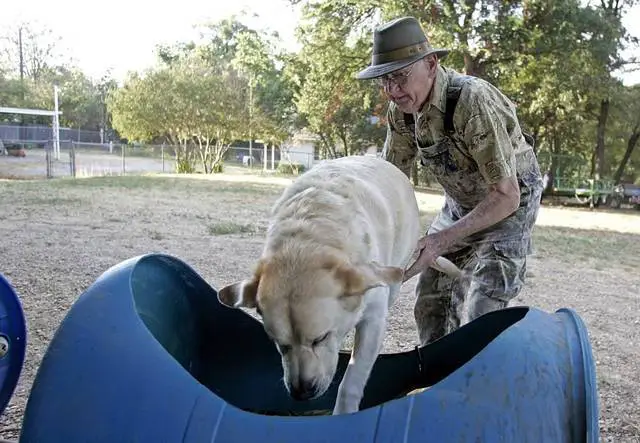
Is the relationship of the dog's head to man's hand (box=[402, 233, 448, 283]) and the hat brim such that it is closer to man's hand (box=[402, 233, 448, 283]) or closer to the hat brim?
man's hand (box=[402, 233, 448, 283])

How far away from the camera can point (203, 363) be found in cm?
322

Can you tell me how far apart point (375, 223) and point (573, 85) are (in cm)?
2055

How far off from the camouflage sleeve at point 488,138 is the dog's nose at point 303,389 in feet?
4.86

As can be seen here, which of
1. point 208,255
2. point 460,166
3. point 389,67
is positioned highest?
point 389,67

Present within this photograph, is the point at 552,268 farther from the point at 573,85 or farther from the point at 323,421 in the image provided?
the point at 573,85

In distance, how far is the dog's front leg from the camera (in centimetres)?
283

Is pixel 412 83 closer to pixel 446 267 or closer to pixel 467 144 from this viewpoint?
pixel 467 144

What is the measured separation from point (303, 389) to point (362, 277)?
507 mm

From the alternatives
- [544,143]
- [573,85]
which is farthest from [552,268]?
[544,143]

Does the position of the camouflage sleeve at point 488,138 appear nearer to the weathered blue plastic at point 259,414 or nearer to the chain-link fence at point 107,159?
the weathered blue plastic at point 259,414

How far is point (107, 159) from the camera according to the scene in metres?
36.2

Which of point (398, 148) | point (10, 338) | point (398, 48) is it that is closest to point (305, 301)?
point (10, 338)

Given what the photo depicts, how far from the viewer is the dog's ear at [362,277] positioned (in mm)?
2525

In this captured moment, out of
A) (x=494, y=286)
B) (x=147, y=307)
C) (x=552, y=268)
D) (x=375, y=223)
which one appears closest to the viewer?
(x=147, y=307)
